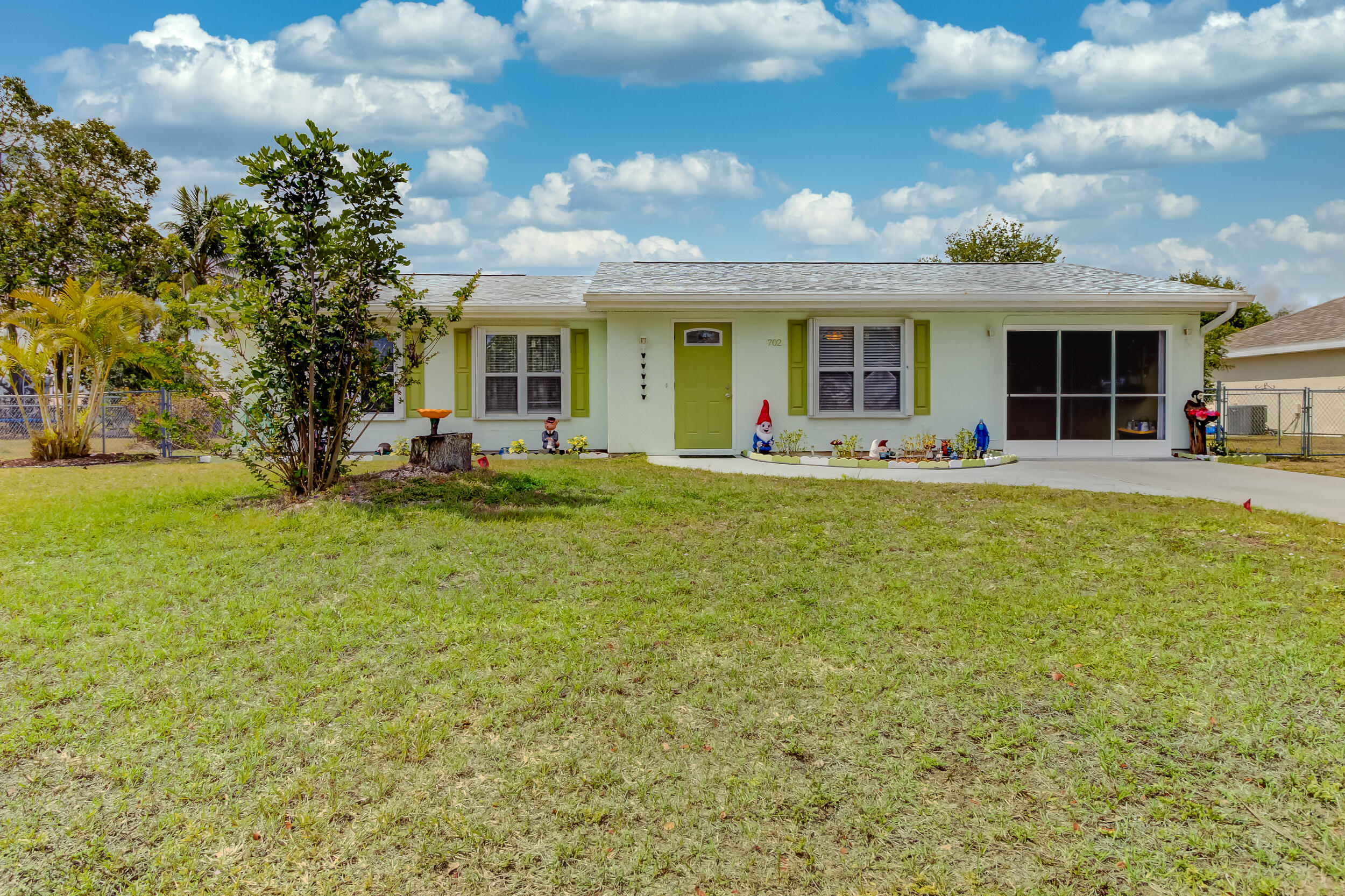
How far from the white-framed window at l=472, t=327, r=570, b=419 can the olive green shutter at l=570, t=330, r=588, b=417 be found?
0.22ft

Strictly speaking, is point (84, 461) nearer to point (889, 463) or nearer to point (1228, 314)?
point (889, 463)

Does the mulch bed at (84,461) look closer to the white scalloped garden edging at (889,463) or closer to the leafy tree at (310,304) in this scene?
the leafy tree at (310,304)

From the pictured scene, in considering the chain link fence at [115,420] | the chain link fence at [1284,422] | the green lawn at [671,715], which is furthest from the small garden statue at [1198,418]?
the chain link fence at [115,420]

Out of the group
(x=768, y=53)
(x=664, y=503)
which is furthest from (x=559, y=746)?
(x=768, y=53)

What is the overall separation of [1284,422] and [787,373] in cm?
1667

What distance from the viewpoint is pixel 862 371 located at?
12969 millimetres

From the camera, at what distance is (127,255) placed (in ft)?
67.2

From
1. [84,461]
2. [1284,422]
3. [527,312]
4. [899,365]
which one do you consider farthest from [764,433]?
[1284,422]

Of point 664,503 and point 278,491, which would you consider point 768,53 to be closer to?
point 664,503

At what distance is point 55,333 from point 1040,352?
16.4m

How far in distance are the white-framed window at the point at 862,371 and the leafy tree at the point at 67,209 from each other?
18.2 metres

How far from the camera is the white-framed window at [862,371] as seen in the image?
12.9 meters

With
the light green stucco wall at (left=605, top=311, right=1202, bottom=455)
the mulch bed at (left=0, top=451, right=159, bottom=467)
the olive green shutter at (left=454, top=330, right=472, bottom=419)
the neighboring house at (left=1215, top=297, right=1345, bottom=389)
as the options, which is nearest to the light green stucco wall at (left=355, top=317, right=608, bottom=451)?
the olive green shutter at (left=454, top=330, right=472, bottom=419)

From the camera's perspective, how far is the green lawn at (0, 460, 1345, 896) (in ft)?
8.31
